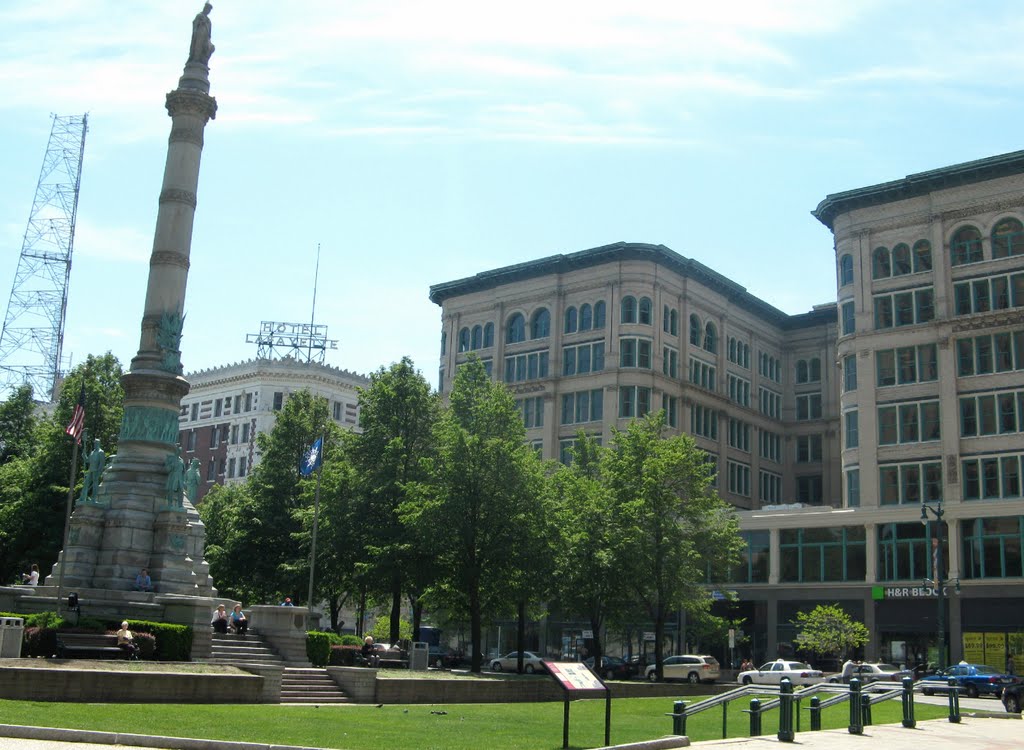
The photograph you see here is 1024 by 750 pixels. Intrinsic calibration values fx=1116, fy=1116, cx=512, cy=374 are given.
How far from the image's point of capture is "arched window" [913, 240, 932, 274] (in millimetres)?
67188

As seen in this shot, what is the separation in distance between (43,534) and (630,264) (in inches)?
1707

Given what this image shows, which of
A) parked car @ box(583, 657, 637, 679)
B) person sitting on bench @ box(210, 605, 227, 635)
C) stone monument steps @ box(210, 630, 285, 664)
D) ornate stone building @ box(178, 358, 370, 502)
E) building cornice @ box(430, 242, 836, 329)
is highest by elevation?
building cornice @ box(430, 242, 836, 329)

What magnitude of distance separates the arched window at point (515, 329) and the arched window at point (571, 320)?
4.24 metres

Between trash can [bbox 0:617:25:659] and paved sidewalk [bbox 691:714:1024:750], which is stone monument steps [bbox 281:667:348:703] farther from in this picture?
paved sidewalk [bbox 691:714:1024:750]

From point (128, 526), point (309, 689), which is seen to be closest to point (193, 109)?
point (128, 526)

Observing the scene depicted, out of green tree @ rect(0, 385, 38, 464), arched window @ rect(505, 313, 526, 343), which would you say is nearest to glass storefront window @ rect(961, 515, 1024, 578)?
arched window @ rect(505, 313, 526, 343)

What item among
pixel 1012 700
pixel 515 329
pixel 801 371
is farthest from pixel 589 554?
pixel 801 371

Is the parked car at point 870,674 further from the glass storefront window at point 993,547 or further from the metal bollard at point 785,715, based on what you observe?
the metal bollard at point 785,715

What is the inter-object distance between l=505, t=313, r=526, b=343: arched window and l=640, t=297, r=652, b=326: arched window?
10.5 m

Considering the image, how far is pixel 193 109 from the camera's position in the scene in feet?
131

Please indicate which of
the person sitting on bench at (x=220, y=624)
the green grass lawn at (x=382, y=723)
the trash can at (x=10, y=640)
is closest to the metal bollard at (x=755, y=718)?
the green grass lawn at (x=382, y=723)

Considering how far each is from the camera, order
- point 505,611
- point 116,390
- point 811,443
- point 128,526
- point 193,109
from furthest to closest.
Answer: point 811,443
point 116,390
point 505,611
point 193,109
point 128,526

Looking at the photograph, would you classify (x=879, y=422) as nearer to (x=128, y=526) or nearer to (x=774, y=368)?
(x=774, y=368)

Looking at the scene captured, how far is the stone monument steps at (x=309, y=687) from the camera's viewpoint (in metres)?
28.5
